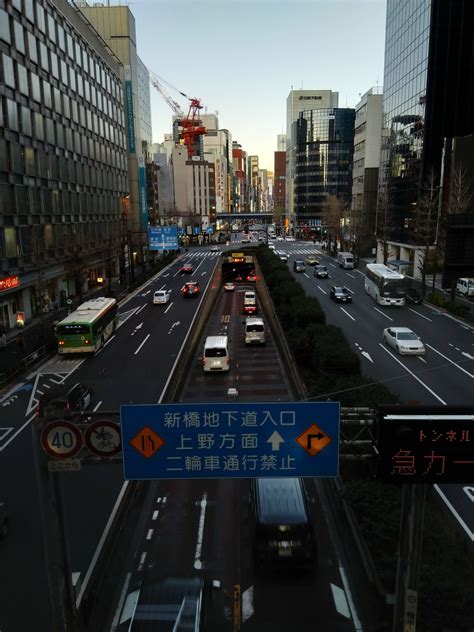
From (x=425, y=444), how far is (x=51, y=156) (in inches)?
2107

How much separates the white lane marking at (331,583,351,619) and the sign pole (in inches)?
250

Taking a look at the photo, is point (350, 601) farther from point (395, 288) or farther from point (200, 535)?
point (395, 288)

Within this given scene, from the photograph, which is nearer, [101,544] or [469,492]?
[101,544]

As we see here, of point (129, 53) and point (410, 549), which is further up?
point (129, 53)

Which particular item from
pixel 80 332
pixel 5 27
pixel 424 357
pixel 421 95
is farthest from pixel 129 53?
pixel 424 357

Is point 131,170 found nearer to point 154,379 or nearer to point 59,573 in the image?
point 154,379

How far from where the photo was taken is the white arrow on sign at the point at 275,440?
9.30 metres

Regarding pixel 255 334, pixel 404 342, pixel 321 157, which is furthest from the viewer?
pixel 321 157

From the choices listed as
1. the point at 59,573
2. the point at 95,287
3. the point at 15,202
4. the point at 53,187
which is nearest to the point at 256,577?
the point at 59,573

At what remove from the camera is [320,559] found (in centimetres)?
1355

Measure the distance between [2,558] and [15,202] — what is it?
1459 inches

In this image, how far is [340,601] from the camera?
11938 millimetres

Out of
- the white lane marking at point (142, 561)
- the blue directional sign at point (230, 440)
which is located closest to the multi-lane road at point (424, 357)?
the blue directional sign at point (230, 440)

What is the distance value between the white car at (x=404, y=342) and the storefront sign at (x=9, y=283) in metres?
32.1
